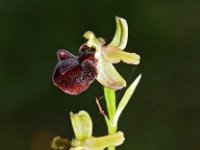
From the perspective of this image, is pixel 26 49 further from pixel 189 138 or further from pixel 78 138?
pixel 78 138

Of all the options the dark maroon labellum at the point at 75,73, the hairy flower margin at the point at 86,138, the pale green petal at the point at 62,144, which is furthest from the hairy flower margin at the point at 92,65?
the pale green petal at the point at 62,144

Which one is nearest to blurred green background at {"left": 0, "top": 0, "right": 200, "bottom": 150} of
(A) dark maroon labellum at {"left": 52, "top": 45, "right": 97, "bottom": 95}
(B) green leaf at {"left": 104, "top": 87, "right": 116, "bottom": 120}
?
(B) green leaf at {"left": 104, "top": 87, "right": 116, "bottom": 120}

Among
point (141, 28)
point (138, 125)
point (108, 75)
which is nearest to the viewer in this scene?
point (108, 75)

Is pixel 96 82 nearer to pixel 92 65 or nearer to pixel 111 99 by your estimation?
pixel 111 99

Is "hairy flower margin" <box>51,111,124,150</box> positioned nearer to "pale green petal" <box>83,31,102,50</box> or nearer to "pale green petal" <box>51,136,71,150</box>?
"pale green petal" <box>51,136,71,150</box>

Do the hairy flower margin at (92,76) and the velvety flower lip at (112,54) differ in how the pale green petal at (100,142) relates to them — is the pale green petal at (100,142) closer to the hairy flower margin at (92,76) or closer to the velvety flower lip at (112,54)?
the hairy flower margin at (92,76)

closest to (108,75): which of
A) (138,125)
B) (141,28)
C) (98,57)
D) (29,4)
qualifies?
(98,57)
